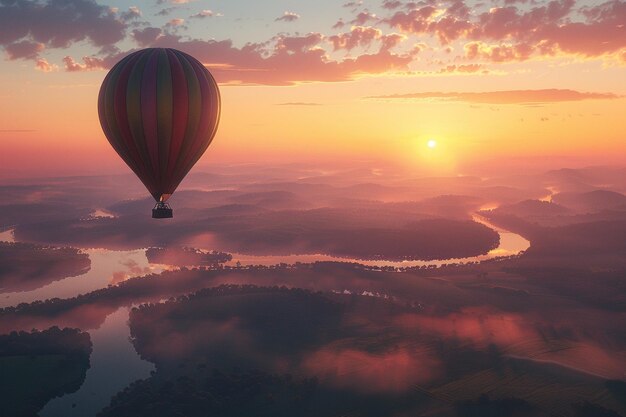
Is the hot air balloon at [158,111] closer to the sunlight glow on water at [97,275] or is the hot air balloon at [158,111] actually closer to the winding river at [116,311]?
the winding river at [116,311]

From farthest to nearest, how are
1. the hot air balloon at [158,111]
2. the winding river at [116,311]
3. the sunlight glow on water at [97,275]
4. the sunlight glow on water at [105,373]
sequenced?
the sunlight glow on water at [97,275], the winding river at [116,311], the sunlight glow on water at [105,373], the hot air balloon at [158,111]

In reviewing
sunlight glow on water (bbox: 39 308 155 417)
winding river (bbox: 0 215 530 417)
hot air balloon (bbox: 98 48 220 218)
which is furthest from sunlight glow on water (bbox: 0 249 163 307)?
hot air balloon (bbox: 98 48 220 218)

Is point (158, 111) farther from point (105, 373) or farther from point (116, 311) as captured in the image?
point (116, 311)

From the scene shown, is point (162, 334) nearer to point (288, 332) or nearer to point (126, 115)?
point (288, 332)

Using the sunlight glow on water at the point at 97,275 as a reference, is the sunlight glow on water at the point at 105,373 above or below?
above

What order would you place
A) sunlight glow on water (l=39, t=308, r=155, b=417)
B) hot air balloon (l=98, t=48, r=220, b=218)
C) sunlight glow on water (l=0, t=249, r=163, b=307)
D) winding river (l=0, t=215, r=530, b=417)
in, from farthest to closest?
sunlight glow on water (l=0, t=249, r=163, b=307) → winding river (l=0, t=215, r=530, b=417) → sunlight glow on water (l=39, t=308, r=155, b=417) → hot air balloon (l=98, t=48, r=220, b=218)

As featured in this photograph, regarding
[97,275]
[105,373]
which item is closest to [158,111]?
[105,373]

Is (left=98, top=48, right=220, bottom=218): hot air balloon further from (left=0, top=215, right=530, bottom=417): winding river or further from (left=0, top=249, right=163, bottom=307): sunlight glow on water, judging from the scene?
(left=0, top=249, right=163, bottom=307): sunlight glow on water

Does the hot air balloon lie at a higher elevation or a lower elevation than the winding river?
higher

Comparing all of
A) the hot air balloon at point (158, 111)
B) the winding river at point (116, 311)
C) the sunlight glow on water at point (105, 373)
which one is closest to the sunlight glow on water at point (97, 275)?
the winding river at point (116, 311)

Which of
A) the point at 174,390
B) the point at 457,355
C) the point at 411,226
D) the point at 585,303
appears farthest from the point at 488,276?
the point at 174,390
